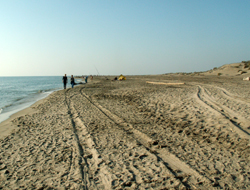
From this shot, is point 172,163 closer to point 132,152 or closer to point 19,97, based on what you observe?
point 132,152

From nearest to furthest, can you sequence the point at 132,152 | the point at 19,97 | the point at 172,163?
the point at 172,163, the point at 132,152, the point at 19,97

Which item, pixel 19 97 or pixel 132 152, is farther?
pixel 19 97

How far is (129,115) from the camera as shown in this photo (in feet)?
25.8

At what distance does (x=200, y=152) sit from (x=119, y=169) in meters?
2.04

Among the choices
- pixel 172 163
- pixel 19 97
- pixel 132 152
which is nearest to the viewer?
pixel 172 163

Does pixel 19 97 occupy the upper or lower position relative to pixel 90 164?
lower

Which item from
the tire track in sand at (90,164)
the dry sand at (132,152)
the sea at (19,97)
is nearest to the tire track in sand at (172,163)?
the dry sand at (132,152)

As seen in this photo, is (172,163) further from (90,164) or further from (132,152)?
(90,164)

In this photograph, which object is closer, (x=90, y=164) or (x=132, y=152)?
(x=90, y=164)

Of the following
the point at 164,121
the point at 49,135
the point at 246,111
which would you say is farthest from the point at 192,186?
the point at 246,111

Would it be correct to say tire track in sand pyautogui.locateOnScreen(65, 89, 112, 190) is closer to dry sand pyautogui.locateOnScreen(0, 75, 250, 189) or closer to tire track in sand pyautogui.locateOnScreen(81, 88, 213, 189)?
dry sand pyautogui.locateOnScreen(0, 75, 250, 189)

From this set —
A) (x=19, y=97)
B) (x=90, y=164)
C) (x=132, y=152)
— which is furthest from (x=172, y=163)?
(x=19, y=97)

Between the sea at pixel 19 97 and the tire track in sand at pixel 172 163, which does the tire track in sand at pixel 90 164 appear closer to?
the tire track in sand at pixel 172 163

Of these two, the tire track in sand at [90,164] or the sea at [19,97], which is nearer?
the tire track in sand at [90,164]
